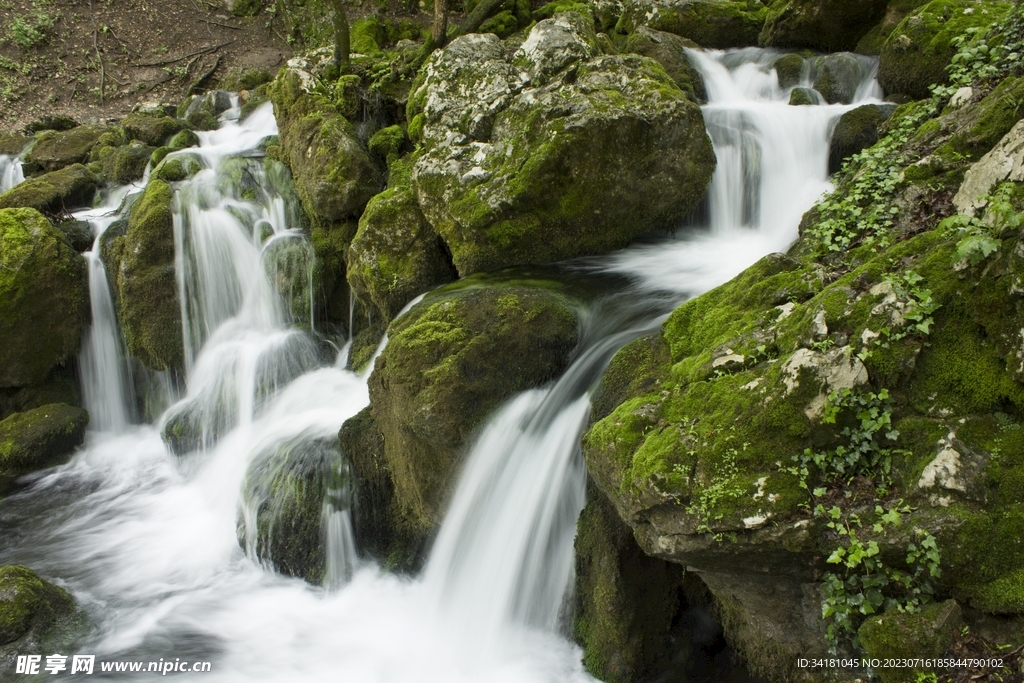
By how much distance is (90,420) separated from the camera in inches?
384

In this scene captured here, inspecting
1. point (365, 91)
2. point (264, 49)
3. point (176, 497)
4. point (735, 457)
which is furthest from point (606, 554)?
point (264, 49)

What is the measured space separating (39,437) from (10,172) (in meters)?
8.32

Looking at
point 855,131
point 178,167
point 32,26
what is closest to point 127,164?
point 178,167

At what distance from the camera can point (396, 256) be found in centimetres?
786

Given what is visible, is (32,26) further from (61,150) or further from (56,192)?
(56,192)

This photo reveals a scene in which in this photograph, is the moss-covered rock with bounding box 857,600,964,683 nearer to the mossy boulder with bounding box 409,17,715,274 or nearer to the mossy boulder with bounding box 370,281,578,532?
the mossy boulder with bounding box 370,281,578,532

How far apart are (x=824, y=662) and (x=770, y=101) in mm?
8278

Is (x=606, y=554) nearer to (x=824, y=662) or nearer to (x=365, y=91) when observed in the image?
(x=824, y=662)

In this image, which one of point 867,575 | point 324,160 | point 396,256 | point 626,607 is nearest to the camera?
point 867,575

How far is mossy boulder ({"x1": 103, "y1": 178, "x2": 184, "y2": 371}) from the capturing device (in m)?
9.55

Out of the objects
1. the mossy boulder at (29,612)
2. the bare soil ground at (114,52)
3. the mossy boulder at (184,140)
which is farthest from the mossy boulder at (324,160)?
the bare soil ground at (114,52)

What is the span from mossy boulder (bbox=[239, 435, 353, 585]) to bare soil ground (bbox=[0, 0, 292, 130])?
49.8 ft

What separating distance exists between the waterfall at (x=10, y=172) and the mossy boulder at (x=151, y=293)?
20.6 feet

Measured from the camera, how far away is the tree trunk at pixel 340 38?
10.8 metres
